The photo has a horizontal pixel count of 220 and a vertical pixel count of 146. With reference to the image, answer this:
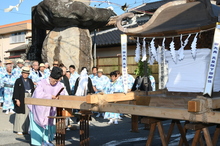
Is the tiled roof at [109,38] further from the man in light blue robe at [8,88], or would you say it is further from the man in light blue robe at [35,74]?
the man in light blue robe at [8,88]

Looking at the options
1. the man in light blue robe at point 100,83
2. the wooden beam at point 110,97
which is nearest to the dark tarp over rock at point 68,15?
the man in light blue robe at point 100,83

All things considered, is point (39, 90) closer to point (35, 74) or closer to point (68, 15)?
point (35, 74)

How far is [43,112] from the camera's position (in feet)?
20.4

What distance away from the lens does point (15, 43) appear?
36.8 metres

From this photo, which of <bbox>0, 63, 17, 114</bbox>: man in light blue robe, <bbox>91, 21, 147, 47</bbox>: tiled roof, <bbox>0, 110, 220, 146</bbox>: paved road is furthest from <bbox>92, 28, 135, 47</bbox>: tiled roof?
<bbox>0, 110, 220, 146</bbox>: paved road

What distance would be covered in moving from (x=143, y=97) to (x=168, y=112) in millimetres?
1831

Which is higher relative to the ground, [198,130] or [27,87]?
[27,87]

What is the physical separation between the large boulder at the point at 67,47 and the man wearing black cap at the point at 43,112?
23.5ft

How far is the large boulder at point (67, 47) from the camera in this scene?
44.6 feet

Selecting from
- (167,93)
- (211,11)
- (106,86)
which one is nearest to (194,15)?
(211,11)

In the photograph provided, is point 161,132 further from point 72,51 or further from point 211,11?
point 72,51

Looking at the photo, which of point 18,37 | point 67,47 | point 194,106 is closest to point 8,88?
point 67,47

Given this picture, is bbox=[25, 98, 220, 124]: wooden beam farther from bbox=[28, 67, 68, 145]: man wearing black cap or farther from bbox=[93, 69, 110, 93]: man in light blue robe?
bbox=[93, 69, 110, 93]: man in light blue robe

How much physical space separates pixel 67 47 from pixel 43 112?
7.63m
